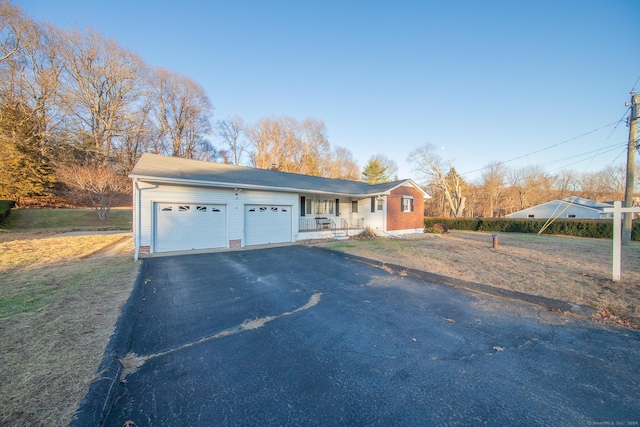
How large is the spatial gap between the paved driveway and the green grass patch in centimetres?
1970

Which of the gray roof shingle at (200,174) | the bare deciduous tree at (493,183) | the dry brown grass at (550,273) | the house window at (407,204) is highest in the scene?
the bare deciduous tree at (493,183)

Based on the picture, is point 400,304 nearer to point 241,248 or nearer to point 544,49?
point 241,248

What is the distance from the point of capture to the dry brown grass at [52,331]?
6.30 ft

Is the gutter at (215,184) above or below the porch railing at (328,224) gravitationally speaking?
above

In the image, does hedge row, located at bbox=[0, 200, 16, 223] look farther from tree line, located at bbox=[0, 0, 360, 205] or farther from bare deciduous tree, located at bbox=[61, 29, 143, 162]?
bare deciduous tree, located at bbox=[61, 29, 143, 162]

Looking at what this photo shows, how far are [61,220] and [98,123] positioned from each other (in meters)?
11.7

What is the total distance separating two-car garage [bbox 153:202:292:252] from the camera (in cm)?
940

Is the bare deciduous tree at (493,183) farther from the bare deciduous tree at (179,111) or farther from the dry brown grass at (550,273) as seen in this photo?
the bare deciduous tree at (179,111)

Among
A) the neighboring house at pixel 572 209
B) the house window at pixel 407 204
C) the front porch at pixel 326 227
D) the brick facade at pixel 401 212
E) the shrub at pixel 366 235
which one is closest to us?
the front porch at pixel 326 227

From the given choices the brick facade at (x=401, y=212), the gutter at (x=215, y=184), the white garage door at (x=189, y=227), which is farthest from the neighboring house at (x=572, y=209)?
the white garage door at (x=189, y=227)

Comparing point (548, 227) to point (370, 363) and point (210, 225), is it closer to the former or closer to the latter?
point (370, 363)

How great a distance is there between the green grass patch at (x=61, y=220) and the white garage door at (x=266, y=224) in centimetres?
1401

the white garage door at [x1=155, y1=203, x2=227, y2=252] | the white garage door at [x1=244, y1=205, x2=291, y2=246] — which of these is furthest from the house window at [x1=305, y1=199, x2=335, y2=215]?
the white garage door at [x1=155, y1=203, x2=227, y2=252]

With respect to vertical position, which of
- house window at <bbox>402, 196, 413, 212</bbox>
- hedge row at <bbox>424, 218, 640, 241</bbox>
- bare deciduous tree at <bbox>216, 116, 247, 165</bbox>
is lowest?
hedge row at <bbox>424, 218, 640, 241</bbox>
